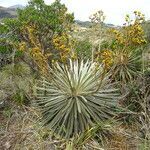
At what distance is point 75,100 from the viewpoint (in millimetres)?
9000

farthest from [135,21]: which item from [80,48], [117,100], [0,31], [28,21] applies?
[0,31]

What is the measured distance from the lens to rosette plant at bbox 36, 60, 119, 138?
8953 millimetres

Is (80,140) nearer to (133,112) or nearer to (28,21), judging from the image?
(133,112)

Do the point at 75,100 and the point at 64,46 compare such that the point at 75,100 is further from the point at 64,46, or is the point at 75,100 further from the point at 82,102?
the point at 64,46

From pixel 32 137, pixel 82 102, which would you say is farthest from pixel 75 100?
pixel 32 137

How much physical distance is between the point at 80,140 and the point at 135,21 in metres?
2.89

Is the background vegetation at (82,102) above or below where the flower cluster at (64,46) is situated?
below

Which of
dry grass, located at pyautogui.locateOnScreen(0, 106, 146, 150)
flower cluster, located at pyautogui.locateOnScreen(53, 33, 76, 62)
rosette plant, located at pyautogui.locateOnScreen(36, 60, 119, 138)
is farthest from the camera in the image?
flower cluster, located at pyautogui.locateOnScreen(53, 33, 76, 62)

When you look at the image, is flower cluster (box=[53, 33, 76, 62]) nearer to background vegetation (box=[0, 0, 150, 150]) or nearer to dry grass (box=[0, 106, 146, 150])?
background vegetation (box=[0, 0, 150, 150])

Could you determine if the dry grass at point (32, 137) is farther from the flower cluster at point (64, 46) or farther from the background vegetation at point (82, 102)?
the flower cluster at point (64, 46)

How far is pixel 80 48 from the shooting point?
40.0 ft

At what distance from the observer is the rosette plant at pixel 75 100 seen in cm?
895

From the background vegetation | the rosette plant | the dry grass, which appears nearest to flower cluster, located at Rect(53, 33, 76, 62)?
the background vegetation

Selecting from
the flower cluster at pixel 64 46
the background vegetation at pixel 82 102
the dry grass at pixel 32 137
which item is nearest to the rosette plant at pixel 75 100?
the background vegetation at pixel 82 102
